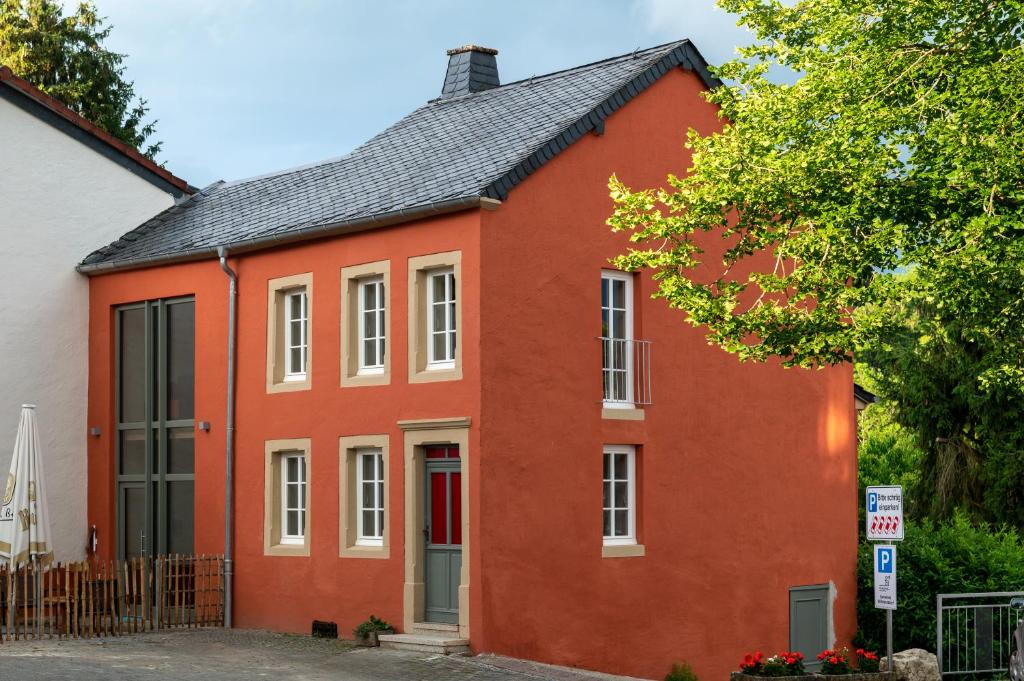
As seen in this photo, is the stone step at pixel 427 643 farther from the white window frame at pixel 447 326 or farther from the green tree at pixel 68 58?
the green tree at pixel 68 58

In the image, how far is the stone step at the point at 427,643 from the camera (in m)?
18.2

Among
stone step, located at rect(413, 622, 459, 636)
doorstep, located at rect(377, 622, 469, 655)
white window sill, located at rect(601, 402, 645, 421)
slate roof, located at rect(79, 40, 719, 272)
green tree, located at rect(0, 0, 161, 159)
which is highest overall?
green tree, located at rect(0, 0, 161, 159)

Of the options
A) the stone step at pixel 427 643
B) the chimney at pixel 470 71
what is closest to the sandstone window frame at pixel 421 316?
the stone step at pixel 427 643

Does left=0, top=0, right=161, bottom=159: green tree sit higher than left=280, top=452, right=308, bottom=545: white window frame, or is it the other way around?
left=0, top=0, right=161, bottom=159: green tree

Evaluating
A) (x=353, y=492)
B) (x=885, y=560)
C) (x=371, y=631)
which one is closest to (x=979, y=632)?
(x=885, y=560)

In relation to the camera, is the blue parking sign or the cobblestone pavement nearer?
the cobblestone pavement

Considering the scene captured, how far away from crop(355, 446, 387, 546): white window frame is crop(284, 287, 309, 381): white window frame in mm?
1788

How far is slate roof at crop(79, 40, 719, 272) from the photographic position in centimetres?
1975

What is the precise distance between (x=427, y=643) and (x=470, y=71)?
1145 centimetres

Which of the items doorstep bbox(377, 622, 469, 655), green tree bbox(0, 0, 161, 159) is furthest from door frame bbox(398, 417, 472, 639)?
green tree bbox(0, 0, 161, 159)

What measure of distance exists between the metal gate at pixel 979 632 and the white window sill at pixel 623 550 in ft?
13.3

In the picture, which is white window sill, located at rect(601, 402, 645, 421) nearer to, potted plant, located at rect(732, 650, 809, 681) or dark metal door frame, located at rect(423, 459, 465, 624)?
dark metal door frame, located at rect(423, 459, 465, 624)

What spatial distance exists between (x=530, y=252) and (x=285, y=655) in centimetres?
600

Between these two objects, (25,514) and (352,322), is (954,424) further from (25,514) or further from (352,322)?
(25,514)
